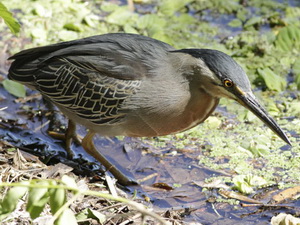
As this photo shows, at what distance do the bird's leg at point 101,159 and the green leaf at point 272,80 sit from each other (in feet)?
6.91

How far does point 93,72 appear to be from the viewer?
4.55 meters

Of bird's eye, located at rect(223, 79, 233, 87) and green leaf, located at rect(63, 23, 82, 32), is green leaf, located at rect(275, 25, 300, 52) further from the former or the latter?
bird's eye, located at rect(223, 79, 233, 87)

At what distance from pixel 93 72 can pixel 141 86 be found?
0.45 m

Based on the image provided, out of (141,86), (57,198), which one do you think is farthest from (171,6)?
(57,198)

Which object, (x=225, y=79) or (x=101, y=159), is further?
(x=101, y=159)

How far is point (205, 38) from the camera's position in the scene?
6.89m

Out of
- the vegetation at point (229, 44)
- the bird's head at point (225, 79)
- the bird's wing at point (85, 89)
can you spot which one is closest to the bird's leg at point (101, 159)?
the bird's wing at point (85, 89)

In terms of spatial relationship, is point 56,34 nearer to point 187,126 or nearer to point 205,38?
point 205,38

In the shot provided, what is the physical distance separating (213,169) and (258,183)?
0.47 m

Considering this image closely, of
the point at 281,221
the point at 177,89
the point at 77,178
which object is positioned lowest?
the point at 77,178

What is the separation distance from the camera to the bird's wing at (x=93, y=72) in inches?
175

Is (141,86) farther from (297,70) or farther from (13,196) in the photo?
(297,70)

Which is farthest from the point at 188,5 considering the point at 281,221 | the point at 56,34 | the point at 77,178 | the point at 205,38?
the point at 281,221

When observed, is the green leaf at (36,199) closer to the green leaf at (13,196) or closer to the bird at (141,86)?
the green leaf at (13,196)
